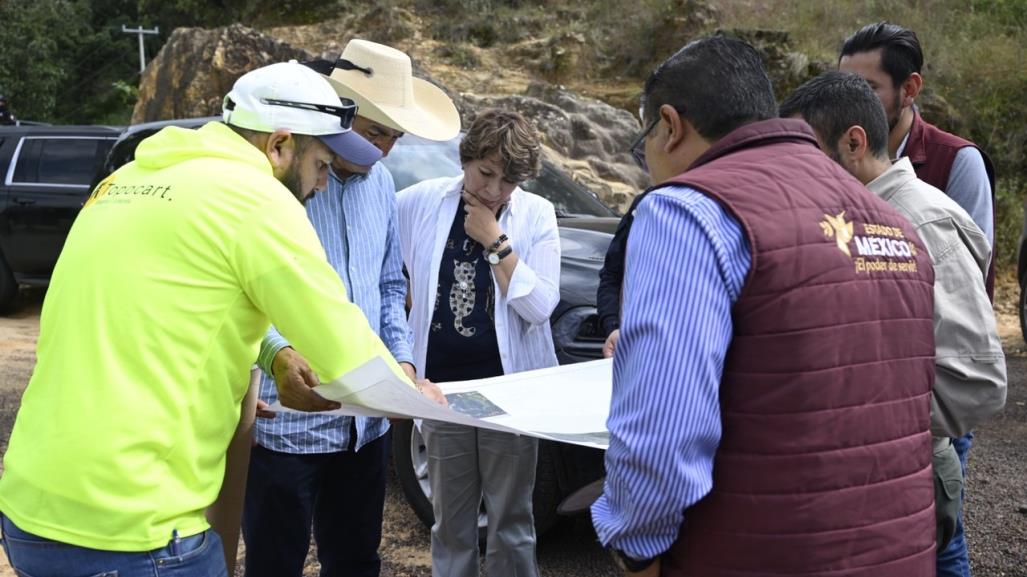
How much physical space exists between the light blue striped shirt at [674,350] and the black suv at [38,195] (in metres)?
10.5

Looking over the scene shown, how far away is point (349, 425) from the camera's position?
325 cm

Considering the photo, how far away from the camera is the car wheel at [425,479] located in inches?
167

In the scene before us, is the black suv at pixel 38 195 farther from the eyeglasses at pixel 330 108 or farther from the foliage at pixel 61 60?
the foliage at pixel 61 60

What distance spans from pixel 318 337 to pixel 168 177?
0.46 metres

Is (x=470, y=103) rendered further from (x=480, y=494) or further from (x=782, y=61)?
(x=480, y=494)

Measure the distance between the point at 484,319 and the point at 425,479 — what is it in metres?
1.24

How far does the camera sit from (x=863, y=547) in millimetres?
1824

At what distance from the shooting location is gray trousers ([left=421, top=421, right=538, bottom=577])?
11.7ft

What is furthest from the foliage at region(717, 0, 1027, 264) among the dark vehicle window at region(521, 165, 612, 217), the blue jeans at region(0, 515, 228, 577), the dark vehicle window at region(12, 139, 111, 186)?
the blue jeans at region(0, 515, 228, 577)

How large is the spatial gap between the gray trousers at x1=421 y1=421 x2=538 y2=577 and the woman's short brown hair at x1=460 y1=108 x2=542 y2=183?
938 millimetres

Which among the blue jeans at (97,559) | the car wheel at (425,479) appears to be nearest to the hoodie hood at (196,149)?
the blue jeans at (97,559)

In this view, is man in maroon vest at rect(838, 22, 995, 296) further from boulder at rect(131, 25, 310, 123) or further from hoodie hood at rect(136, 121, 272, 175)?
boulder at rect(131, 25, 310, 123)

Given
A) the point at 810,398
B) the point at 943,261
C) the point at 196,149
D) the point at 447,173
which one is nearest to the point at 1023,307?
the point at 447,173

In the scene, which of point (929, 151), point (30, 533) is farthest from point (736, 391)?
point (929, 151)
